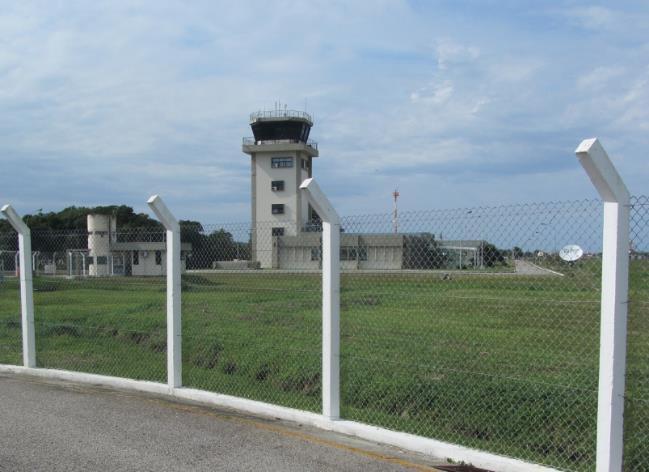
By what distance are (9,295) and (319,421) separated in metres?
11.1

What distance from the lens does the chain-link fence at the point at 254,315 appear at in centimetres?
738

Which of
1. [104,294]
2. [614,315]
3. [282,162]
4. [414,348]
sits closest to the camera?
[614,315]

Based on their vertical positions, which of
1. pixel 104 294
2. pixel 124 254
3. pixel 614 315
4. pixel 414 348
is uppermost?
pixel 124 254

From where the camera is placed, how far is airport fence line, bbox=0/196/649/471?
5328mm

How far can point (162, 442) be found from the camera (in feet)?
20.0

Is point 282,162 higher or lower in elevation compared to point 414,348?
higher

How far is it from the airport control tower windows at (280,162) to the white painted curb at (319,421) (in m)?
60.6

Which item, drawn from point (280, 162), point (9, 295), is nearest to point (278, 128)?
point (280, 162)

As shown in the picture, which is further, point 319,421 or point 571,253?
point 319,421

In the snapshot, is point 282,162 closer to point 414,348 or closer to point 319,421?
point 414,348

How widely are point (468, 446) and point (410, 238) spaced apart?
1923mm

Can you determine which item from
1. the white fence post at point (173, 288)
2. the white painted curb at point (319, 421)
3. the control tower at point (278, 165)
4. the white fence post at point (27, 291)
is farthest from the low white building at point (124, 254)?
the control tower at point (278, 165)

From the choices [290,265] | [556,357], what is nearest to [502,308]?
[290,265]

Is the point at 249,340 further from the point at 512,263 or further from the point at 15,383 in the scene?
the point at 512,263
